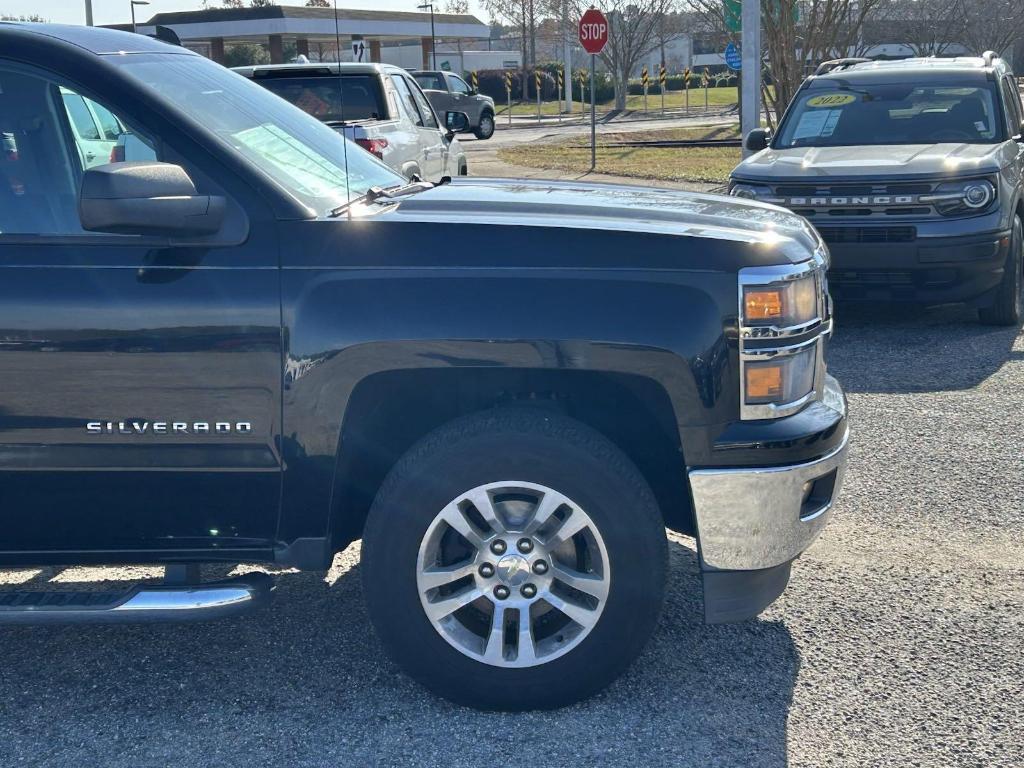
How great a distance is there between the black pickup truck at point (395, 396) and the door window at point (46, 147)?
0.02m

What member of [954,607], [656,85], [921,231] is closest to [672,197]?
[954,607]

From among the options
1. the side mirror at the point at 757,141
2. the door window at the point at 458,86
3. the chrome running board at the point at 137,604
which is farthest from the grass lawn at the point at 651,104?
A: the chrome running board at the point at 137,604

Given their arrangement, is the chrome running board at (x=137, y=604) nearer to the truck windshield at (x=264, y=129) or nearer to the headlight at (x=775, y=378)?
the truck windshield at (x=264, y=129)

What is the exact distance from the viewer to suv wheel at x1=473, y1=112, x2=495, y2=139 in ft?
115

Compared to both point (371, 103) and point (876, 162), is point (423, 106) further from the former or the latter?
point (876, 162)

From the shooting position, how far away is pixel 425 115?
13.2 m

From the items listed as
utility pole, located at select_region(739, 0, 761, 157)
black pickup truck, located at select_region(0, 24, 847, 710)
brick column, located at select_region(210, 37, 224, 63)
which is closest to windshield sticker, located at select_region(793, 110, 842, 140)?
utility pole, located at select_region(739, 0, 761, 157)

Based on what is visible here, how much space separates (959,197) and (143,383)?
656 centimetres

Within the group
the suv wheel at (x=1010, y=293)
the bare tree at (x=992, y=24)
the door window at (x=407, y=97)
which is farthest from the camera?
the bare tree at (x=992, y=24)

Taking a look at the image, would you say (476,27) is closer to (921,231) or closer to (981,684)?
(921,231)

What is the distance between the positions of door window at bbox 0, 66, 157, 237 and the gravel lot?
1.45 metres

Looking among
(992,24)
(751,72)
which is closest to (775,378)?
(751,72)

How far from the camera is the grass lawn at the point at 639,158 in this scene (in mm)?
19781

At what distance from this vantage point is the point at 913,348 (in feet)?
27.5
